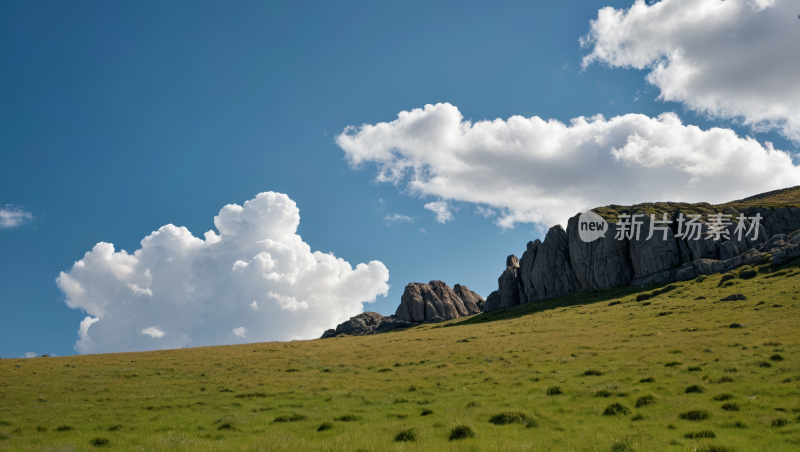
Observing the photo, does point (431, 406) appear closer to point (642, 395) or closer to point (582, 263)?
point (642, 395)

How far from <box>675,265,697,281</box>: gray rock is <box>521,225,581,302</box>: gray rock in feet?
119

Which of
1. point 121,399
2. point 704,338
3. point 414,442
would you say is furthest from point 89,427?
point 704,338

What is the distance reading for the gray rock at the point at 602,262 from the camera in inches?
5054

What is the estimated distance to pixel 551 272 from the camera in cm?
14662

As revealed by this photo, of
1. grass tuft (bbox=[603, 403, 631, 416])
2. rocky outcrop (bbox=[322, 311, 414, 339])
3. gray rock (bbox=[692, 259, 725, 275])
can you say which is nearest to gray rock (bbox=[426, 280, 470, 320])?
rocky outcrop (bbox=[322, 311, 414, 339])

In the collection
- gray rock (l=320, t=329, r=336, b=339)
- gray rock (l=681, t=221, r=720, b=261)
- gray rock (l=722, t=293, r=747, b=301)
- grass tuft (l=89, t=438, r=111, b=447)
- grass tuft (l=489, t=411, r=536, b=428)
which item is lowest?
gray rock (l=320, t=329, r=336, b=339)

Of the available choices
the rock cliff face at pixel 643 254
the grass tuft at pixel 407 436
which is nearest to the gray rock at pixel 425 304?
the rock cliff face at pixel 643 254

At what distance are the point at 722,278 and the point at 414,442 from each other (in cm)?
9761

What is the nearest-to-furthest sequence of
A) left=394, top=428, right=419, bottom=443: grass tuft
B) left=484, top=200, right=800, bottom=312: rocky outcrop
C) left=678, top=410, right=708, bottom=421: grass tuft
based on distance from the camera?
left=394, top=428, right=419, bottom=443: grass tuft < left=678, top=410, right=708, bottom=421: grass tuft < left=484, top=200, right=800, bottom=312: rocky outcrop

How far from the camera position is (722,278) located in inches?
3403

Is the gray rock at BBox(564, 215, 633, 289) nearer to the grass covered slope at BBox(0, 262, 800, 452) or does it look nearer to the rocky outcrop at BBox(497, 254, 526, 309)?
the rocky outcrop at BBox(497, 254, 526, 309)

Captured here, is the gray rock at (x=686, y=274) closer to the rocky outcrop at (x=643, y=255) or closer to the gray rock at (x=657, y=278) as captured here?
the rocky outcrop at (x=643, y=255)

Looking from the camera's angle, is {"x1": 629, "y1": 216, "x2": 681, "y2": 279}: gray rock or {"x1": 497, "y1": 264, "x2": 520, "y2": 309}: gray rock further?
{"x1": 497, "y1": 264, "x2": 520, "y2": 309}: gray rock

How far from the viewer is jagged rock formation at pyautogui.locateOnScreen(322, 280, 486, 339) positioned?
171875 millimetres
